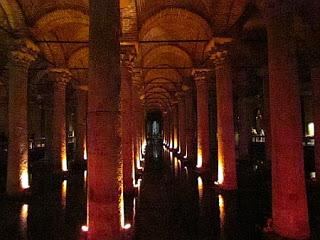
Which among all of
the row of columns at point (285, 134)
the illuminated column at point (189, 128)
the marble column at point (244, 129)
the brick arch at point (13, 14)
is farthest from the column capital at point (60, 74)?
the marble column at point (244, 129)

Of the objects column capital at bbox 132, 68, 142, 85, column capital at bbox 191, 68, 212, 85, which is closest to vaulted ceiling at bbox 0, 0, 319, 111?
column capital at bbox 191, 68, 212, 85

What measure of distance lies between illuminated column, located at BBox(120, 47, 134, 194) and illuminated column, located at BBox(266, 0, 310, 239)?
5766mm

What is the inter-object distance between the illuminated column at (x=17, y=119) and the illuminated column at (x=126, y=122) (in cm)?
352

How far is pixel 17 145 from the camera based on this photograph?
11.0m

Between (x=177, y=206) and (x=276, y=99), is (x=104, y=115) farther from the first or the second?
(x=177, y=206)

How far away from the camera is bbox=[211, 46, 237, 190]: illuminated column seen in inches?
448

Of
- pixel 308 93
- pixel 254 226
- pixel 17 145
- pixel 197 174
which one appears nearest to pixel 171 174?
pixel 197 174

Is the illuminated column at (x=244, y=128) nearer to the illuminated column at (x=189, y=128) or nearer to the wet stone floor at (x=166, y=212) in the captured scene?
the illuminated column at (x=189, y=128)

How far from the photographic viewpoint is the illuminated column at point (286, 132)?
20.1 feet

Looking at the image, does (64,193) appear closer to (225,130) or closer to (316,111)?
(225,130)

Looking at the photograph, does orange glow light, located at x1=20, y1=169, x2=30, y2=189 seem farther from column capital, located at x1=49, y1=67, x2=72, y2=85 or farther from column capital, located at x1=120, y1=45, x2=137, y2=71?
column capital, located at x1=49, y1=67, x2=72, y2=85

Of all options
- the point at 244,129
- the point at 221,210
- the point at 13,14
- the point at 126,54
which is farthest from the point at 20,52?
the point at 244,129

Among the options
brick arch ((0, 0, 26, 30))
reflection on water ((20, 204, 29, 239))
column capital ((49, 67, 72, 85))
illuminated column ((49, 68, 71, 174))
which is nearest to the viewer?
reflection on water ((20, 204, 29, 239))

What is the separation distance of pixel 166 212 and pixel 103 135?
4294mm
